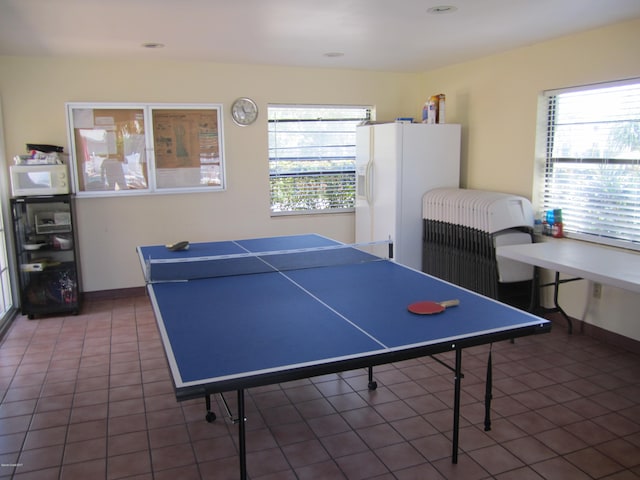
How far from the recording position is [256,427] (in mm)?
2977

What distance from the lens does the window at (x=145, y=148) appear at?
17.3 feet

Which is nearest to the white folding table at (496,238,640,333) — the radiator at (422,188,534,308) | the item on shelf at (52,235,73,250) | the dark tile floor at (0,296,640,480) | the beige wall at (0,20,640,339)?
the radiator at (422,188,534,308)

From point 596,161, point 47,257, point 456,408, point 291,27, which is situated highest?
point 291,27

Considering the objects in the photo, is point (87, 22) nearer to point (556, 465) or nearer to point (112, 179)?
point (112, 179)

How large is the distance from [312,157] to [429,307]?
4.04 m

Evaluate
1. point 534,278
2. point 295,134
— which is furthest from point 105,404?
point 295,134

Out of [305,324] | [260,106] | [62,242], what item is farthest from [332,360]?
[260,106]

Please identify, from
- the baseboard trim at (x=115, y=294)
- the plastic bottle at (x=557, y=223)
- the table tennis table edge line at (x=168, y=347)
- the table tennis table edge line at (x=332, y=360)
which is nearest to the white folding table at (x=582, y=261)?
the plastic bottle at (x=557, y=223)

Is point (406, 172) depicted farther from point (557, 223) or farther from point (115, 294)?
point (115, 294)

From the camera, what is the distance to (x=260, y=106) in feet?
18.9

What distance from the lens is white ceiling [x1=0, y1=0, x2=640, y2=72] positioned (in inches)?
131

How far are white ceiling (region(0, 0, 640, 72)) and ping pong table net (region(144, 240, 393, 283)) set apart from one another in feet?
5.22

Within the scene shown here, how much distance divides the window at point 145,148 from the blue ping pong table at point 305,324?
2437 millimetres

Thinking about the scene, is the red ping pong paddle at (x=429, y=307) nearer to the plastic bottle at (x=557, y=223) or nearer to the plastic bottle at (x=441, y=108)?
the plastic bottle at (x=557, y=223)
